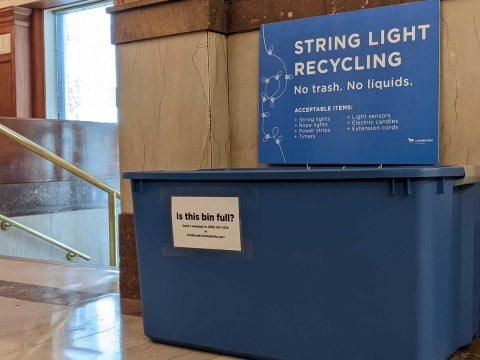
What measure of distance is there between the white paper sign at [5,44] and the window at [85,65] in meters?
0.54

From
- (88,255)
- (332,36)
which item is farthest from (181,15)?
(88,255)

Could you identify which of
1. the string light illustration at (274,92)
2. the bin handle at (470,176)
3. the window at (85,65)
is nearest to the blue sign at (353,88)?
the string light illustration at (274,92)

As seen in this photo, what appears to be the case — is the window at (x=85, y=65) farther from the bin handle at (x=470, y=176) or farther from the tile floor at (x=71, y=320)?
the bin handle at (x=470, y=176)

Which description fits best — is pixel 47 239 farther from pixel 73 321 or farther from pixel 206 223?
pixel 206 223

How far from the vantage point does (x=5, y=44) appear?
7.30 metres

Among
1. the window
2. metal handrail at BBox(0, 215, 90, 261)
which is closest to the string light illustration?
metal handrail at BBox(0, 215, 90, 261)

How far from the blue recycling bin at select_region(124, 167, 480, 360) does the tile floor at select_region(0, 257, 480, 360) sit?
0.08m

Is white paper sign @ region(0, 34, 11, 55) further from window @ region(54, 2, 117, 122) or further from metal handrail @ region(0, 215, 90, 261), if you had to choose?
metal handrail @ region(0, 215, 90, 261)

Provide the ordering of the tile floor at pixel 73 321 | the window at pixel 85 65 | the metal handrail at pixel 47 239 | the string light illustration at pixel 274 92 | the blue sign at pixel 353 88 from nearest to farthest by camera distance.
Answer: the tile floor at pixel 73 321 → the blue sign at pixel 353 88 → the string light illustration at pixel 274 92 → the metal handrail at pixel 47 239 → the window at pixel 85 65

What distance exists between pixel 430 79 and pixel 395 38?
0.52ft

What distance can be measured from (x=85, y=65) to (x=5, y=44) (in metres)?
1.12

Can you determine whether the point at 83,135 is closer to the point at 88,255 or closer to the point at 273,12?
the point at 88,255

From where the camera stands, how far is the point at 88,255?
6.02 m

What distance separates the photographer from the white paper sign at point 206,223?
1533 millimetres
